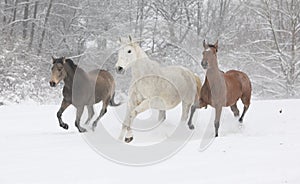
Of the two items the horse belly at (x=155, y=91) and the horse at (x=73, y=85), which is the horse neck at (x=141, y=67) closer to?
the horse belly at (x=155, y=91)

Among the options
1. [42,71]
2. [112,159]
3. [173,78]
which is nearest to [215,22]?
[42,71]

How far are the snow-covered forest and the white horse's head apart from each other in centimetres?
476

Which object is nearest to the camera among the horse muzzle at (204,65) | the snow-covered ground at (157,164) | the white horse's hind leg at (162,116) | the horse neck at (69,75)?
the snow-covered ground at (157,164)

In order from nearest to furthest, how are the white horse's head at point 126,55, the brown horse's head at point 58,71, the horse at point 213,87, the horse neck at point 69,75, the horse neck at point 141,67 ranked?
the white horse's head at point 126,55 < the horse neck at point 141,67 < the horse at point 213,87 < the brown horse's head at point 58,71 < the horse neck at point 69,75

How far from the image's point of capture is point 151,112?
8.57 m

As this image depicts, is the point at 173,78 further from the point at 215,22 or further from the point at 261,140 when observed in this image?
the point at 215,22

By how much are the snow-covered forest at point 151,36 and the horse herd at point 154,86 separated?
154 inches

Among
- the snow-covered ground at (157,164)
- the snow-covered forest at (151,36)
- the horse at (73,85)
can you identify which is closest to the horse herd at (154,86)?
the horse at (73,85)

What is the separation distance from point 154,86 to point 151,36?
11.3 meters

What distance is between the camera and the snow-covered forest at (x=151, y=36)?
16.4m

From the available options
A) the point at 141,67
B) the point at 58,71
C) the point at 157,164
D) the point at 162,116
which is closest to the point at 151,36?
the point at 162,116

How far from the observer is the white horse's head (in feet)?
20.1

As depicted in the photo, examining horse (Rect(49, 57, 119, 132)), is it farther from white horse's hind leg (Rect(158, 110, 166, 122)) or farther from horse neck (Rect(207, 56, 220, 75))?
horse neck (Rect(207, 56, 220, 75))

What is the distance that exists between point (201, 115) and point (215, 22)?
19.6 meters
